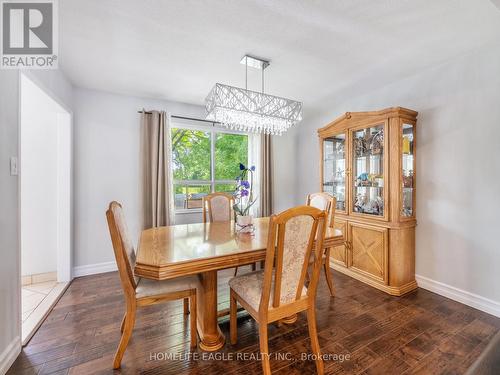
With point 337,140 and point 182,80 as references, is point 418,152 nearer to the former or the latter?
point 337,140

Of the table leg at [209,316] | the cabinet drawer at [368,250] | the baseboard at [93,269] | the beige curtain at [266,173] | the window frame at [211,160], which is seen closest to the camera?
the table leg at [209,316]

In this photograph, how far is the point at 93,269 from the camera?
3027mm

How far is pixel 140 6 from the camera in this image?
158 cm

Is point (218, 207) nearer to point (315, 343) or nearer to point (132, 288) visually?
point (132, 288)

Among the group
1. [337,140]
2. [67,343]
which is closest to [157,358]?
[67,343]

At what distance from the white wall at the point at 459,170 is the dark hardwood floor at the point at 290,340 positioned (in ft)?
1.26

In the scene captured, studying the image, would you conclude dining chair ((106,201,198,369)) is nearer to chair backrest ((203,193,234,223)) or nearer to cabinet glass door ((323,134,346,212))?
chair backrest ((203,193,234,223))

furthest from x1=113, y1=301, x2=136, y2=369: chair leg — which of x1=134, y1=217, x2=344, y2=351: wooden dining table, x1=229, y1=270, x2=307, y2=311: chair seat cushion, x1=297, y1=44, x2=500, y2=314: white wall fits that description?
x1=297, y1=44, x2=500, y2=314: white wall

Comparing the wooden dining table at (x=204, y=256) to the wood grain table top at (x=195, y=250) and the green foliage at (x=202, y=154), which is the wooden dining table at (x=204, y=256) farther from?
the green foliage at (x=202, y=154)

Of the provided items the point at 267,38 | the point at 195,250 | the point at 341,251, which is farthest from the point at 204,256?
the point at 341,251

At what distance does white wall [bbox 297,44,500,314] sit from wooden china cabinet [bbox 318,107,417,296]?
0.14 meters

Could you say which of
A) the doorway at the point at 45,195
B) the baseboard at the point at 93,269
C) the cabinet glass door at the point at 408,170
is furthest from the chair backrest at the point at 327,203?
the doorway at the point at 45,195

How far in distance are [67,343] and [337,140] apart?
3.54 m

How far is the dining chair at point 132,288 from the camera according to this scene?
1.41 meters
